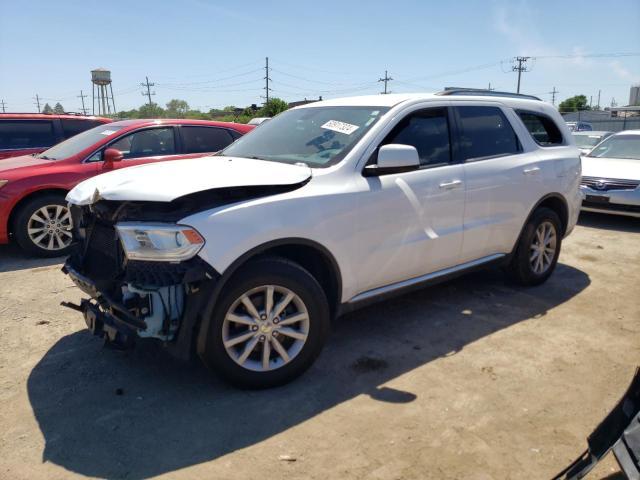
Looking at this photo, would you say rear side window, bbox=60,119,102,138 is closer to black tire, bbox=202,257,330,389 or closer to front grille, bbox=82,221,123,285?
front grille, bbox=82,221,123,285

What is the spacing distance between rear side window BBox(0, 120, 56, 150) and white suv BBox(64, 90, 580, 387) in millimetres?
5746

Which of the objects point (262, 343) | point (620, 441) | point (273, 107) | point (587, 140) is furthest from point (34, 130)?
Answer: point (273, 107)

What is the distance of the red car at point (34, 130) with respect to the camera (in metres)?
8.48

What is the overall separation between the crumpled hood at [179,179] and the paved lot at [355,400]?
123 cm

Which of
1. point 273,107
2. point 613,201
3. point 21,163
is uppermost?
point 273,107

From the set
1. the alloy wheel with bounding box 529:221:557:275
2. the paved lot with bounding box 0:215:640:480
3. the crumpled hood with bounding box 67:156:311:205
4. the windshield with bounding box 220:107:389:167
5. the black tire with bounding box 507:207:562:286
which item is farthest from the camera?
the alloy wheel with bounding box 529:221:557:275

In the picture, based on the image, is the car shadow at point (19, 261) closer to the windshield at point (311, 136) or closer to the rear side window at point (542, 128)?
the windshield at point (311, 136)

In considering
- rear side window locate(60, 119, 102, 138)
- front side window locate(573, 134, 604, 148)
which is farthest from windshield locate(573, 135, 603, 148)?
rear side window locate(60, 119, 102, 138)

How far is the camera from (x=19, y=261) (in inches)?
246

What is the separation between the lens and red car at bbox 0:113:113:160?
334 inches

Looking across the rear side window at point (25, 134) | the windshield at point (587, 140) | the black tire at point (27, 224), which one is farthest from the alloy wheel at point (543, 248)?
the windshield at point (587, 140)

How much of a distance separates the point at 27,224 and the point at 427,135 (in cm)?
492

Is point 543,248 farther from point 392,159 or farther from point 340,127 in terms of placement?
point 340,127

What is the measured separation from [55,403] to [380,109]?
9.65 ft
